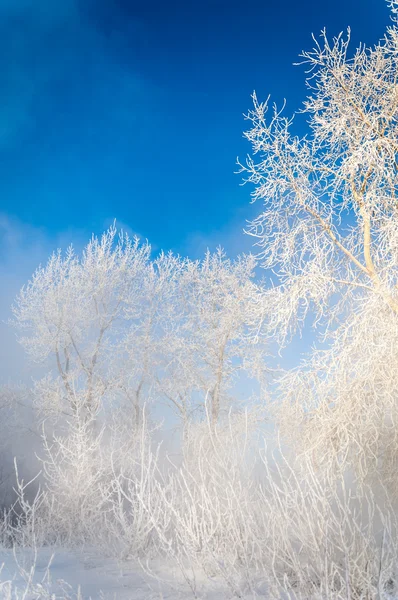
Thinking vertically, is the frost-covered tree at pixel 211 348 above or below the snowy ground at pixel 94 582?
above

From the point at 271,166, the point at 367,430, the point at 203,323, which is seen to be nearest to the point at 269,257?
the point at 271,166

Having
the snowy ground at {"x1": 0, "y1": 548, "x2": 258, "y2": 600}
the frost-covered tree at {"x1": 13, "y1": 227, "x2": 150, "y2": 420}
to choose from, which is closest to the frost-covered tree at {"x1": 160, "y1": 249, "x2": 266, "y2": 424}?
the frost-covered tree at {"x1": 13, "y1": 227, "x2": 150, "y2": 420}

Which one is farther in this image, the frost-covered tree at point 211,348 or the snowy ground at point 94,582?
the frost-covered tree at point 211,348

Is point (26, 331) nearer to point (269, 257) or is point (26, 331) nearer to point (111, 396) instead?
point (111, 396)

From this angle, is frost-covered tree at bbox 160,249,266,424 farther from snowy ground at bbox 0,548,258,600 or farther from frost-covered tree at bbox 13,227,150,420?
snowy ground at bbox 0,548,258,600

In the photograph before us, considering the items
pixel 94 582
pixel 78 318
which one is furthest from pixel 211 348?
pixel 94 582

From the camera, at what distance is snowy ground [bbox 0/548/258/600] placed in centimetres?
374

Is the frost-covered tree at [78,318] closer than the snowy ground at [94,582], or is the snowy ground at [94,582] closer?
the snowy ground at [94,582]

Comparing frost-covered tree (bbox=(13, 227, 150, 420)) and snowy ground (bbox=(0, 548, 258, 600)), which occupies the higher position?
frost-covered tree (bbox=(13, 227, 150, 420))

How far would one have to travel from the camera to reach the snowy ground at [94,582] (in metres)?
3.74

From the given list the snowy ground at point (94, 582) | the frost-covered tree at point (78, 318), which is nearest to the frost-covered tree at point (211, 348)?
→ the frost-covered tree at point (78, 318)

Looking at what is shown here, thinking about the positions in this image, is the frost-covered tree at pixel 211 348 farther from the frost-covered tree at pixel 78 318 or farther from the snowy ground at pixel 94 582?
the snowy ground at pixel 94 582

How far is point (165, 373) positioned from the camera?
19109 millimetres

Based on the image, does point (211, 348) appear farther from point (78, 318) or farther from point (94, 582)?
point (94, 582)
